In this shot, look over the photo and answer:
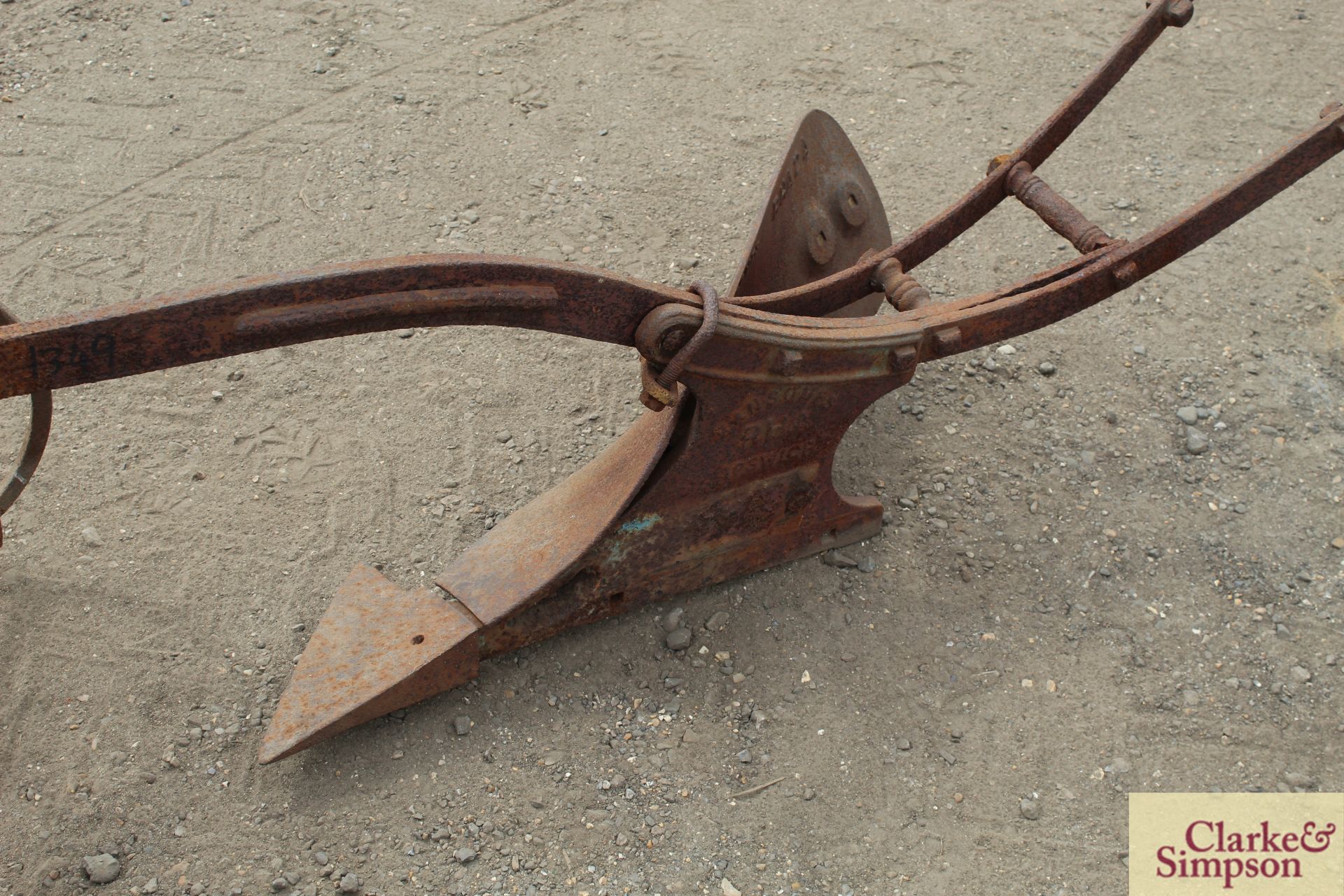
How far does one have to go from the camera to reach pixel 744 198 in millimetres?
4281

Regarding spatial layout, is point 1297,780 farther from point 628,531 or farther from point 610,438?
point 610,438

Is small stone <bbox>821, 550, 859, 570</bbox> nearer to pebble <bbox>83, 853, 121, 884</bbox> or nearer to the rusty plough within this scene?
the rusty plough

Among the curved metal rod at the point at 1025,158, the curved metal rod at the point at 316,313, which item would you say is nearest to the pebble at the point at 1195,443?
the curved metal rod at the point at 1025,158

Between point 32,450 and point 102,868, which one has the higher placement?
point 32,450

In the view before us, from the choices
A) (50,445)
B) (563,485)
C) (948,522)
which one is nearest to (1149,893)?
(948,522)

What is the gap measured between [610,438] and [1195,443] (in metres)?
1.65

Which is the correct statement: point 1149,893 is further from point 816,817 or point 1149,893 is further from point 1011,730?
point 816,817

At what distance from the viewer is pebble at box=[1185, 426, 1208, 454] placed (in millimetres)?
3291

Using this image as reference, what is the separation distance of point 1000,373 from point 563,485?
1466mm

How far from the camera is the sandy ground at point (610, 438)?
245cm

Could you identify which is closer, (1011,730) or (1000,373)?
(1011,730)

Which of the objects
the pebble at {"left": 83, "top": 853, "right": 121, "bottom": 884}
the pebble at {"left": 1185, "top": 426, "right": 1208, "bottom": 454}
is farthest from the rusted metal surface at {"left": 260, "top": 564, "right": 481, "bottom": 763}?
the pebble at {"left": 1185, "top": 426, "right": 1208, "bottom": 454}

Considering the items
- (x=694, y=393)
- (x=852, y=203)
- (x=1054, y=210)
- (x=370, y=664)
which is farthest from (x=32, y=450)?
(x=1054, y=210)

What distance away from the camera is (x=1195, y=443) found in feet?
10.8
